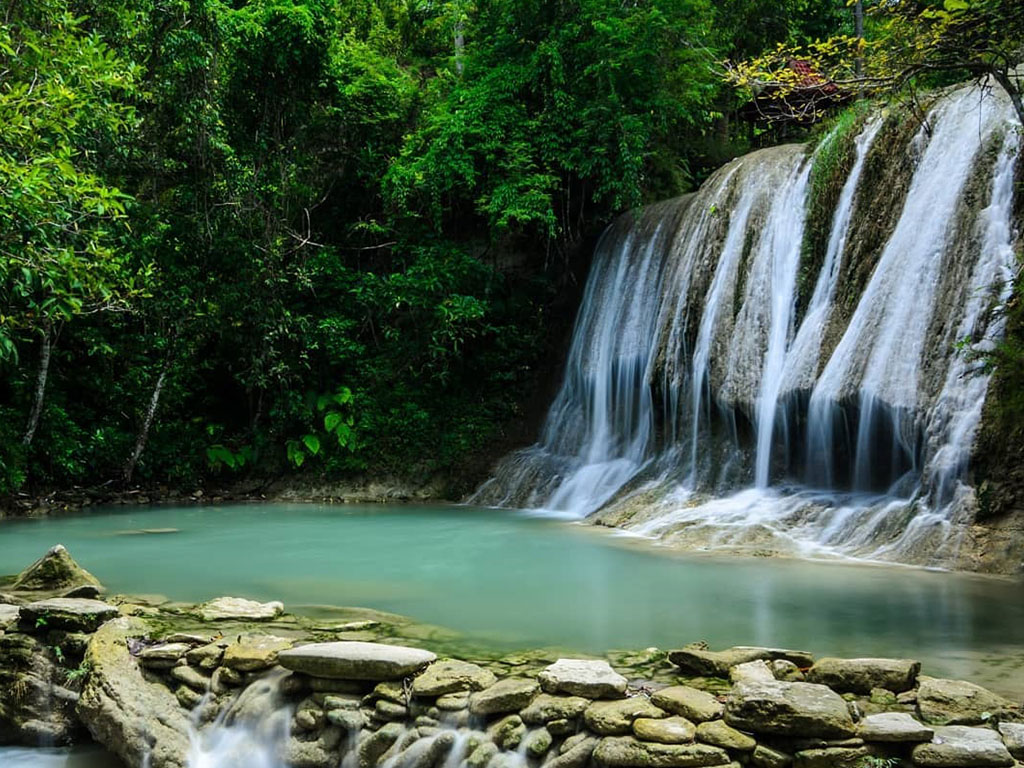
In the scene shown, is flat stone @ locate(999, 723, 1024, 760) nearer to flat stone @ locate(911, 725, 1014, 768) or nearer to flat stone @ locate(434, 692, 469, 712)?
flat stone @ locate(911, 725, 1014, 768)

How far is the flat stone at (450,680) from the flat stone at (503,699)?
0.33 ft

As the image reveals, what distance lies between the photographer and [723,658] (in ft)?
13.8

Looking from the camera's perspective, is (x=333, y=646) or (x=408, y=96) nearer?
(x=333, y=646)

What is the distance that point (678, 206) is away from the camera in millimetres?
14547

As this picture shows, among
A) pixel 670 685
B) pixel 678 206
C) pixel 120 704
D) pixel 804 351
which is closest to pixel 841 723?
pixel 670 685

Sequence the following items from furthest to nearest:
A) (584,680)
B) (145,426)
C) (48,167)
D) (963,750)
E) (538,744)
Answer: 1. (145,426)
2. (48,167)
3. (584,680)
4. (538,744)
5. (963,750)

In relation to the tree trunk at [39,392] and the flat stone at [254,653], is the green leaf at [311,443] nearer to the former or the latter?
the tree trunk at [39,392]

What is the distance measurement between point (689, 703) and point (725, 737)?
242 mm

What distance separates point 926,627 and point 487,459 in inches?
422

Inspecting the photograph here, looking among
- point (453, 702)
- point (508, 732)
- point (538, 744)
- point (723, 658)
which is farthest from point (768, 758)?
point (453, 702)

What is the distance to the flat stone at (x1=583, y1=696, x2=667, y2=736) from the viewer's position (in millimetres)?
3635

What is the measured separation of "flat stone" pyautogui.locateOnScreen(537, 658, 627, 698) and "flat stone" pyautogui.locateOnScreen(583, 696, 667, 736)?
0.07 m

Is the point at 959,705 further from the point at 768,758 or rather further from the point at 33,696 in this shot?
the point at 33,696

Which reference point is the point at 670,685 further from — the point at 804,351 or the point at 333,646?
the point at 804,351
